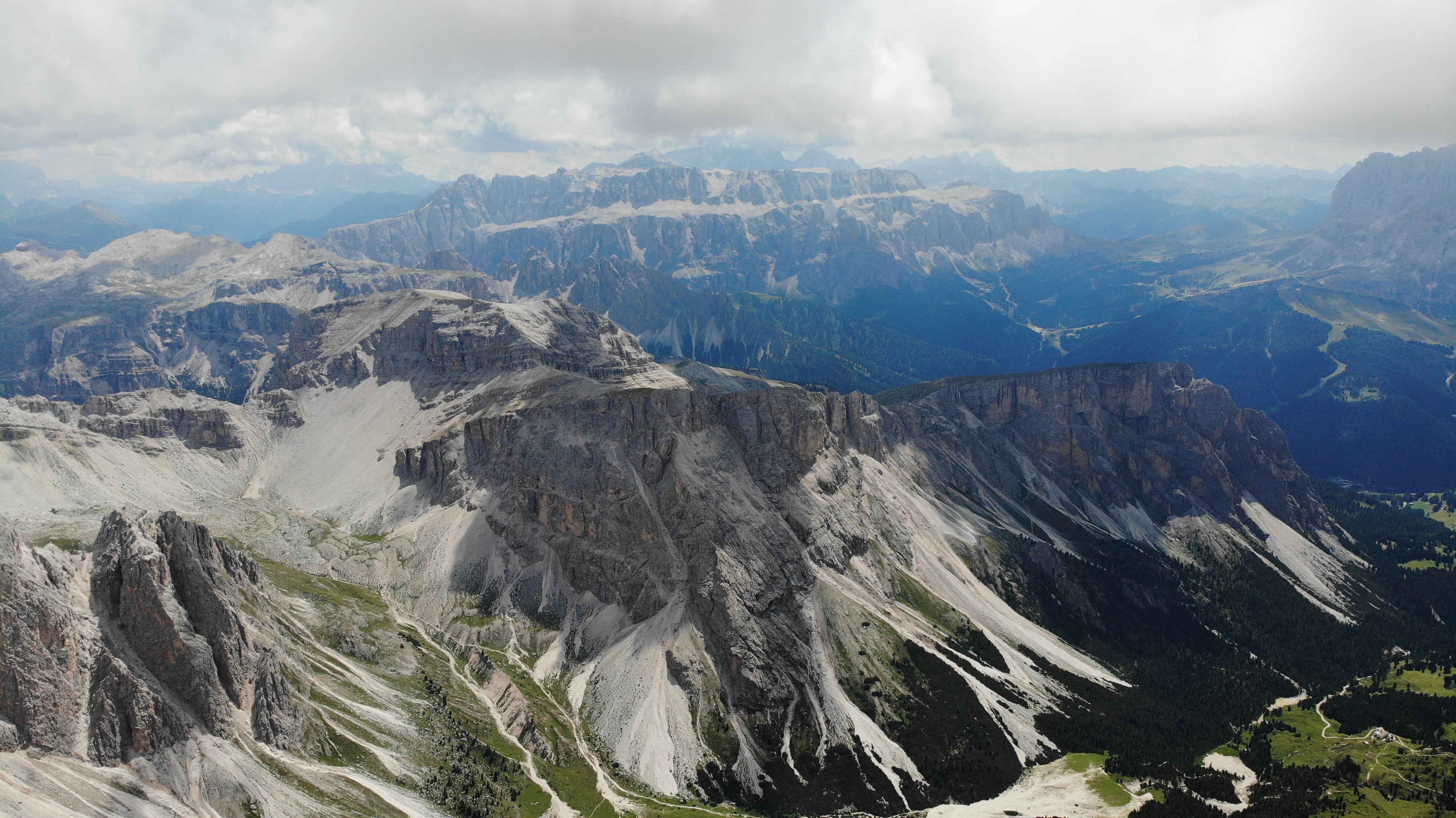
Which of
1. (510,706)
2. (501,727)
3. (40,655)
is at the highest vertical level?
(40,655)

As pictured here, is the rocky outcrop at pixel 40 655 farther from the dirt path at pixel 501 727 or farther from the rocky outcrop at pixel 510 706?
the rocky outcrop at pixel 510 706

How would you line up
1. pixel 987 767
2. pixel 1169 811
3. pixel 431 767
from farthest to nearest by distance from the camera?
pixel 987 767 → pixel 1169 811 → pixel 431 767

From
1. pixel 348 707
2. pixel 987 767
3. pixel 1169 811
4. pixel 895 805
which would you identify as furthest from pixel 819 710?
pixel 348 707

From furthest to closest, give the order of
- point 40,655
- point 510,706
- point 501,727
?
point 510,706, point 501,727, point 40,655

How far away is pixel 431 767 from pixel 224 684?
36700 millimetres

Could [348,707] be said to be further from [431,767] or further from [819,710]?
[819,710]

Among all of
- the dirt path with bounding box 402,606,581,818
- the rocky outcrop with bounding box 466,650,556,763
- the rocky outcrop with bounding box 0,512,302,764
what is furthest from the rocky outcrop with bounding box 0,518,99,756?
the rocky outcrop with bounding box 466,650,556,763

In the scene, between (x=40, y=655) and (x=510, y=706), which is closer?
(x=40, y=655)

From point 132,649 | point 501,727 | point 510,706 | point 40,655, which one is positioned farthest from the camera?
point 510,706

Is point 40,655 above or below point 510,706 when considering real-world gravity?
above

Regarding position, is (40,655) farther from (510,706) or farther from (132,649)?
(510,706)

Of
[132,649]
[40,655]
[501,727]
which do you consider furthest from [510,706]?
[40,655]

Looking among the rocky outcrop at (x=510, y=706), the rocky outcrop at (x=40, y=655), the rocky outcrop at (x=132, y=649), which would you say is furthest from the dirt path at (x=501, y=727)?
the rocky outcrop at (x=40, y=655)

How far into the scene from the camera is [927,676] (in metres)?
197
